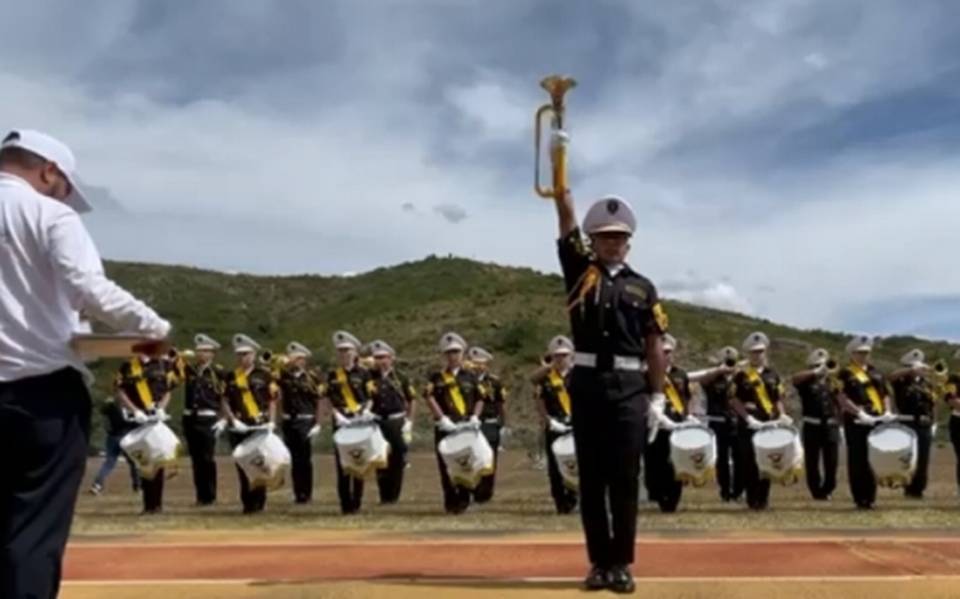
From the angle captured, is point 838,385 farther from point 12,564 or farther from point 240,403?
point 12,564

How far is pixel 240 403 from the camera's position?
48.4 ft

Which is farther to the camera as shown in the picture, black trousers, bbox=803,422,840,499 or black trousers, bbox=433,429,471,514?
A: black trousers, bbox=803,422,840,499

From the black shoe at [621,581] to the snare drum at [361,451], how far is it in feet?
23.7

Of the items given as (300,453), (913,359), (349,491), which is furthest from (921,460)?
(300,453)

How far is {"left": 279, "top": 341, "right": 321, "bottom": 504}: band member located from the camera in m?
15.6

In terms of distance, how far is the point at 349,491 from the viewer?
14.0m

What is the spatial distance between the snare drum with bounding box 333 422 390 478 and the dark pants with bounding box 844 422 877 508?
516 cm

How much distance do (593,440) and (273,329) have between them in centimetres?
6494

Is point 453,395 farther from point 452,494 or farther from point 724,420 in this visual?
point 724,420

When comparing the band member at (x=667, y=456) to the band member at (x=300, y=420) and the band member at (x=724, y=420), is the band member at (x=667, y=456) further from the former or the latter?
the band member at (x=300, y=420)

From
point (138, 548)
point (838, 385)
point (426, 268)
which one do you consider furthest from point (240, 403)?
point (426, 268)

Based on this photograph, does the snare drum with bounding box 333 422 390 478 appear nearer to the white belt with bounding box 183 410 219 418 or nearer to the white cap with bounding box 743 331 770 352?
the white belt with bounding box 183 410 219 418

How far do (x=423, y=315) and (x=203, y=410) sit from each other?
158ft

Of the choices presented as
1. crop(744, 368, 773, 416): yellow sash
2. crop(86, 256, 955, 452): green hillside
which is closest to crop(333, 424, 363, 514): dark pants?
crop(744, 368, 773, 416): yellow sash
